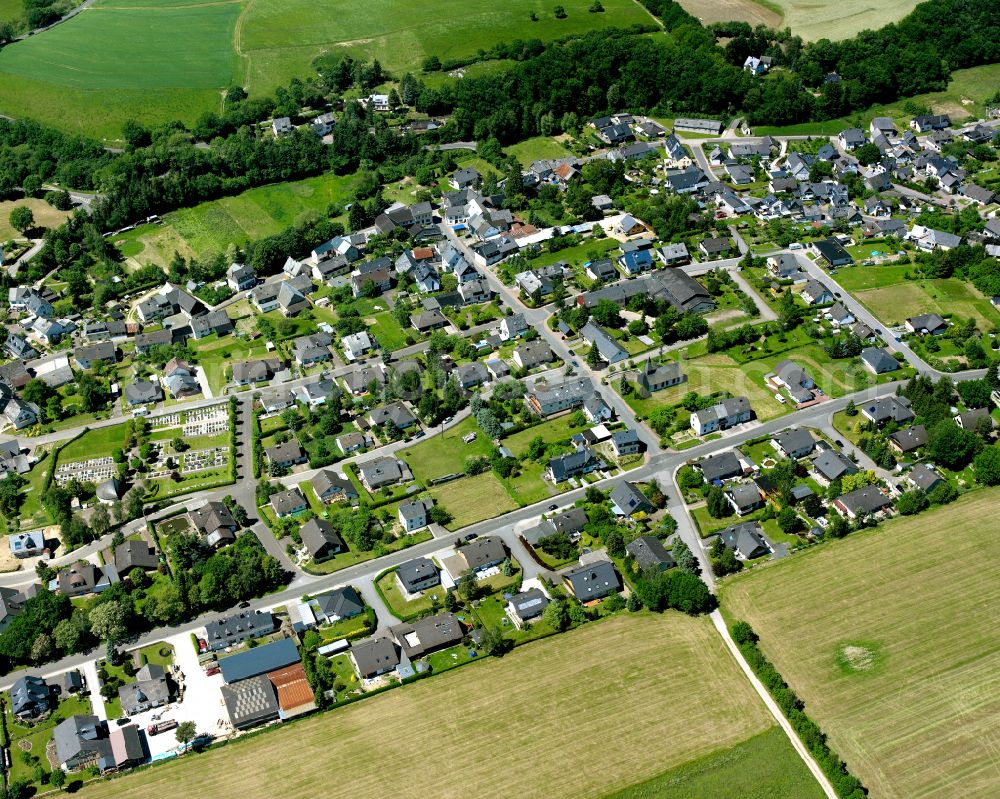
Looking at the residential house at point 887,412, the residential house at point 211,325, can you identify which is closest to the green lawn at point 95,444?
the residential house at point 211,325

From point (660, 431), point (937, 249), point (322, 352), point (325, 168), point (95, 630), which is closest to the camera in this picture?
point (95, 630)

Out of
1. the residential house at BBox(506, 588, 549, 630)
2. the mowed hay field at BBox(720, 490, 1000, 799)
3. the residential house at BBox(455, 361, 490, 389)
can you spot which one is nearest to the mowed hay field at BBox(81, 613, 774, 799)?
the residential house at BBox(506, 588, 549, 630)

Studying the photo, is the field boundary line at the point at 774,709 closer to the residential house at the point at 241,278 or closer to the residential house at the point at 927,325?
the residential house at the point at 927,325

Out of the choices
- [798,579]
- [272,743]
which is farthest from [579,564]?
[272,743]

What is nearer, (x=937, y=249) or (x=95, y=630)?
(x=95, y=630)

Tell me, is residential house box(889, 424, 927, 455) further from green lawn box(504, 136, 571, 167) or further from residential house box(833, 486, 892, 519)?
green lawn box(504, 136, 571, 167)

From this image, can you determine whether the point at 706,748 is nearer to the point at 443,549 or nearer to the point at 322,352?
the point at 443,549

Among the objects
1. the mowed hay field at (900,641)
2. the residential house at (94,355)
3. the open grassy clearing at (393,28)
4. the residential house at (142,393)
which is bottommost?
the mowed hay field at (900,641)
